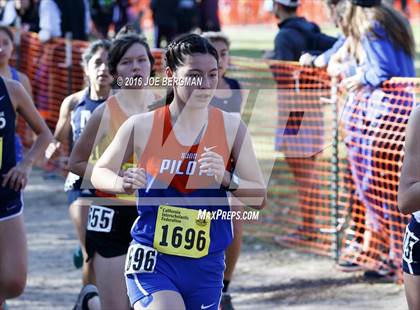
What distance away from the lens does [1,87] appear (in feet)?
19.6

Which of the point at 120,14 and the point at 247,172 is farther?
the point at 120,14

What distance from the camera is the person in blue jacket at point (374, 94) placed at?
7602mm

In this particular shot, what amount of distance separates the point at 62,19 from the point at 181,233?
9.37 meters

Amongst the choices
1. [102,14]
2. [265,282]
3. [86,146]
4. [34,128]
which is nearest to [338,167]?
[265,282]

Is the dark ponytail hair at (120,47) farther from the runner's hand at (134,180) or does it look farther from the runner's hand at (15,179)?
the runner's hand at (134,180)

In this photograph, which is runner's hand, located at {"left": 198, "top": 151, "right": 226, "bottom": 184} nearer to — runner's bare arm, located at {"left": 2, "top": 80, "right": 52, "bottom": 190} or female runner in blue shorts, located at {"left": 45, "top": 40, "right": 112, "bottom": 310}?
runner's bare arm, located at {"left": 2, "top": 80, "right": 52, "bottom": 190}

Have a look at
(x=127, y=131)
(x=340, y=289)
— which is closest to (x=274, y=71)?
(x=340, y=289)

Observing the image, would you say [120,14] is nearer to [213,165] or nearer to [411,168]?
[213,165]

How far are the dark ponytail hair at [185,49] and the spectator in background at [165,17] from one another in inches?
509

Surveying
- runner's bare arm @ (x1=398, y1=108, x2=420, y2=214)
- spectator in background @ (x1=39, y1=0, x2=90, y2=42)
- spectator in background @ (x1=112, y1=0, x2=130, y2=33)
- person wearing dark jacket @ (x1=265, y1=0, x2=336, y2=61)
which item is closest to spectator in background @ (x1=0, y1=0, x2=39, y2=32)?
spectator in background @ (x1=39, y1=0, x2=90, y2=42)

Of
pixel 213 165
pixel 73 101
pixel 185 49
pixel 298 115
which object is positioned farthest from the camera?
pixel 298 115

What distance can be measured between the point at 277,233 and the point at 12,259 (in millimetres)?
3970

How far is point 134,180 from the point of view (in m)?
4.50

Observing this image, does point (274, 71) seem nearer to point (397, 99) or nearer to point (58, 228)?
point (397, 99)
